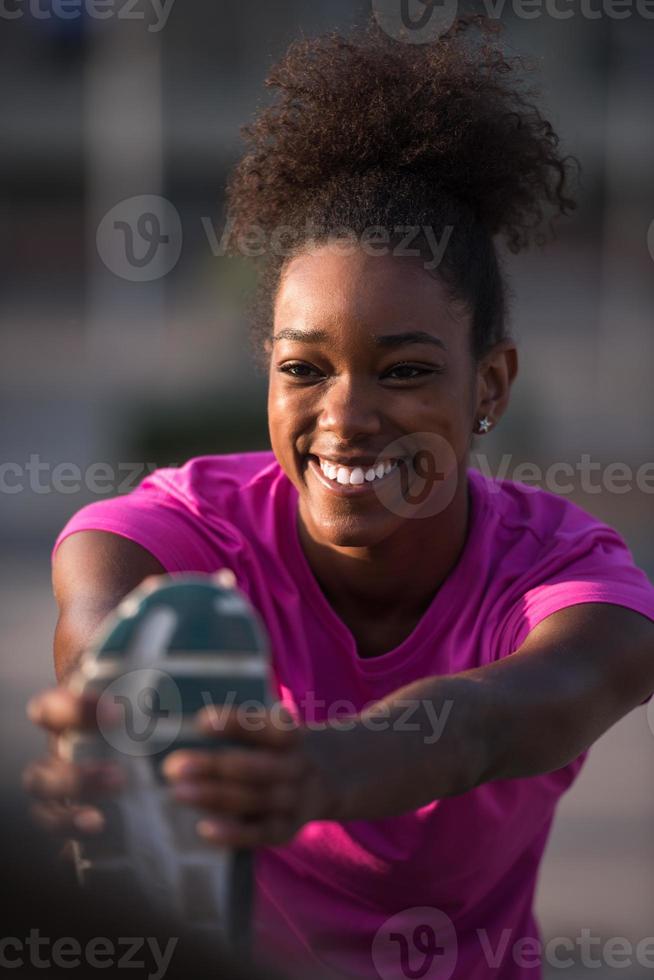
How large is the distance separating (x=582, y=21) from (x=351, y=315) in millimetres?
12853

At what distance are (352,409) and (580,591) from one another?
425 millimetres

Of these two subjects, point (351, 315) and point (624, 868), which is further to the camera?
point (624, 868)

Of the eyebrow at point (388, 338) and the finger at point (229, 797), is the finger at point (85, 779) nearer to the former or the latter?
the finger at point (229, 797)

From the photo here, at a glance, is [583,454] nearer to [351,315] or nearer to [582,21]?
[582,21]

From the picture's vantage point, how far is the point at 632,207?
1455 centimetres

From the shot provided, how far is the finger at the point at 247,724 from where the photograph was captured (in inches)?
45.0

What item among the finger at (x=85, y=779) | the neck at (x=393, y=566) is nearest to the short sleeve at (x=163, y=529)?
the neck at (x=393, y=566)

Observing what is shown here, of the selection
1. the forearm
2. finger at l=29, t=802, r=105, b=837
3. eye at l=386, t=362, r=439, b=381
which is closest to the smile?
eye at l=386, t=362, r=439, b=381

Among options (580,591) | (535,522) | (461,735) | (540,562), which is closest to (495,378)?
(535,522)

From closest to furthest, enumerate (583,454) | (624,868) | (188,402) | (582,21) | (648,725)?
(624,868) → (648,725) → (188,402) → (583,454) → (582,21)

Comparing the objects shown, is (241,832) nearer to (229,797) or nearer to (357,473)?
(229,797)

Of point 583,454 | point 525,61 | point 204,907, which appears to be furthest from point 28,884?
point 583,454

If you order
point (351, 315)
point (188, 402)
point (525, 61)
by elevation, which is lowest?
point (188, 402)

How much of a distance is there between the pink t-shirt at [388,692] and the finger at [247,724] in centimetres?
88
